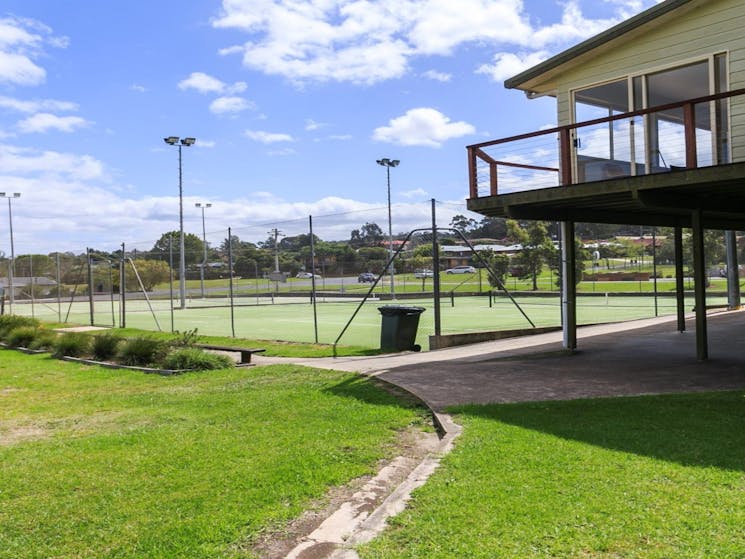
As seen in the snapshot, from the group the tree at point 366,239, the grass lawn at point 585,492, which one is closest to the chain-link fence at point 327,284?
the tree at point 366,239

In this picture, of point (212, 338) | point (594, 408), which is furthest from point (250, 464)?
point (212, 338)

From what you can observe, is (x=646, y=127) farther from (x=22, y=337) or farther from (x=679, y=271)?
(x=22, y=337)

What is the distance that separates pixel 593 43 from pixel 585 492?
1005cm

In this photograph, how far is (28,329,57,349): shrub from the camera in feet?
55.5

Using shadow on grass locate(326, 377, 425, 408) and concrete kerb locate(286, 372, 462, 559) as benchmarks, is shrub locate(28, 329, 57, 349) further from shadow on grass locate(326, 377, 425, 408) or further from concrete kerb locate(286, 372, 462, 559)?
concrete kerb locate(286, 372, 462, 559)

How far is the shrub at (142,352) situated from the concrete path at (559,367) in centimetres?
194

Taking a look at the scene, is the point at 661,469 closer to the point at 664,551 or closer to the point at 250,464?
the point at 664,551

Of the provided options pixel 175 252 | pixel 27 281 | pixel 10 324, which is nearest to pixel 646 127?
pixel 10 324

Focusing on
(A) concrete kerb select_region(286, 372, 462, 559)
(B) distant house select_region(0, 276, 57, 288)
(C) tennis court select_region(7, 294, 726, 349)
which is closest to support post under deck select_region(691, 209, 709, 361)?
(C) tennis court select_region(7, 294, 726, 349)

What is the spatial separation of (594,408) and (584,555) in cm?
422

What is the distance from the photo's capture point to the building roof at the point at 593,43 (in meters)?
11.6

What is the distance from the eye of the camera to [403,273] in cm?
3594

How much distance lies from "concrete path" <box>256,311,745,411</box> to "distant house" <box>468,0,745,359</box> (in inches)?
39.2

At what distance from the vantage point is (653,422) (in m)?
7.02
